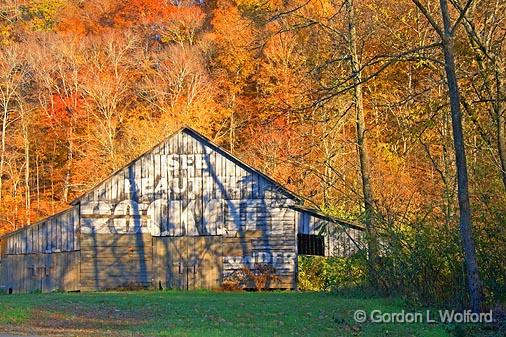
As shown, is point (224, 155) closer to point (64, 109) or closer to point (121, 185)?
point (121, 185)

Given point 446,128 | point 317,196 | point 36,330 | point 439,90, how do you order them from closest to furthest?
point 36,330 < point 446,128 < point 439,90 < point 317,196

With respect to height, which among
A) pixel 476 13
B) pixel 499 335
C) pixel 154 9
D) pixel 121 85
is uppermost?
pixel 154 9

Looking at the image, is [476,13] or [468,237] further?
[476,13]

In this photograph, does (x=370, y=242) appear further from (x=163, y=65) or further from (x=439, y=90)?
(x=163, y=65)

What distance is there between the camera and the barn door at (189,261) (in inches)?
1598

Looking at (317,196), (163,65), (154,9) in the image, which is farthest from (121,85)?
(317,196)

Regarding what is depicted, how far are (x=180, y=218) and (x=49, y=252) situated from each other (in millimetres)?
6319

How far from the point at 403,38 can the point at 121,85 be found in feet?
133

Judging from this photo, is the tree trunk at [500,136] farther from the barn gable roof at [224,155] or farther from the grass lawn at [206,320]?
the barn gable roof at [224,155]

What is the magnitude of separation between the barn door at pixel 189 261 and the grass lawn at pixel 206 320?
17.3m

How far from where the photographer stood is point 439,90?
28828 mm

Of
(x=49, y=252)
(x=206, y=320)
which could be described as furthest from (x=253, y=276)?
(x=206, y=320)

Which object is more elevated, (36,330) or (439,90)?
(439,90)

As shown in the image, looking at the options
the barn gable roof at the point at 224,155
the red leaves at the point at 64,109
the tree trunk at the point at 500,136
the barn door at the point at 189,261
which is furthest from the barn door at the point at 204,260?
the red leaves at the point at 64,109
